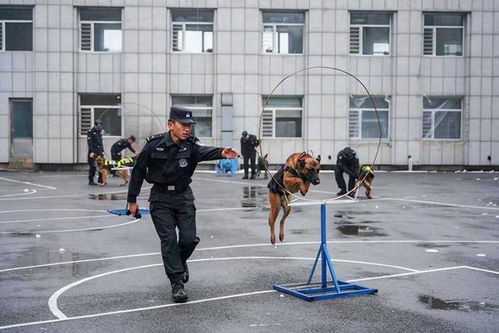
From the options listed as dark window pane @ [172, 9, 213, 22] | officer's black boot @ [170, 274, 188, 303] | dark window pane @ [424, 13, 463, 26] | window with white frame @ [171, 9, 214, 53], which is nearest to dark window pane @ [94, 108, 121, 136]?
window with white frame @ [171, 9, 214, 53]

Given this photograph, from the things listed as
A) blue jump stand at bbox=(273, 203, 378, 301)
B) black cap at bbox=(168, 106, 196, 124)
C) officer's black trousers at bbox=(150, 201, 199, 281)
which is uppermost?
black cap at bbox=(168, 106, 196, 124)

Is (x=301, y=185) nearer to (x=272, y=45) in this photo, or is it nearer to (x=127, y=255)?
(x=127, y=255)

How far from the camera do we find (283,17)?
38.4 metres

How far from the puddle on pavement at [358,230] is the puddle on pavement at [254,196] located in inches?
193

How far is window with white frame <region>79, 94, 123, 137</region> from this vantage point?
37906mm

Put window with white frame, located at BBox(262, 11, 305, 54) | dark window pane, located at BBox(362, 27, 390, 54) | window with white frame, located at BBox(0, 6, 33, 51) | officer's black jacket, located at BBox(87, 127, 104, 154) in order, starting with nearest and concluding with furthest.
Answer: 1. officer's black jacket, located at BBox(87, 127, 104, 154)
2. window with white frame, located at BBox(0, 6, 33, 51)
3. window with white frame, located at BBox(262, 11, 305, 54)
4. dark window pane, located at BBox(362, 27, 390, 54)

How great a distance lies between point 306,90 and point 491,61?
934cm

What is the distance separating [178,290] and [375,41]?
30.9 m

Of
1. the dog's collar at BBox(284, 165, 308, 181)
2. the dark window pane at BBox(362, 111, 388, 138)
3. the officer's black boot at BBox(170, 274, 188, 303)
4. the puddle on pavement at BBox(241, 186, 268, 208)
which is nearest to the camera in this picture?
the officer's black boot at BBox(170, 274, 188, 303)

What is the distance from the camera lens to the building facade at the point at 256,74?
37219 millimetres

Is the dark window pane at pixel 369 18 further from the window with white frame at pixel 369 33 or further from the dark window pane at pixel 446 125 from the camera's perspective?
the dark window pane at pixel 446 125

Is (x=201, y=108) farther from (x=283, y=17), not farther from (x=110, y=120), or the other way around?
(x=283, y=17)

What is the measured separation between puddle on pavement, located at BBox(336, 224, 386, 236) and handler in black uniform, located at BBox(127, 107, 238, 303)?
6.62 m

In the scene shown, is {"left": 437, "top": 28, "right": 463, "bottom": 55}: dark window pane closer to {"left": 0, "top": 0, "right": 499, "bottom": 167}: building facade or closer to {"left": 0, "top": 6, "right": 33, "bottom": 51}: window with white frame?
{"left": 0, "top": 0, "right": 499, "bottom": 167}: building facade
